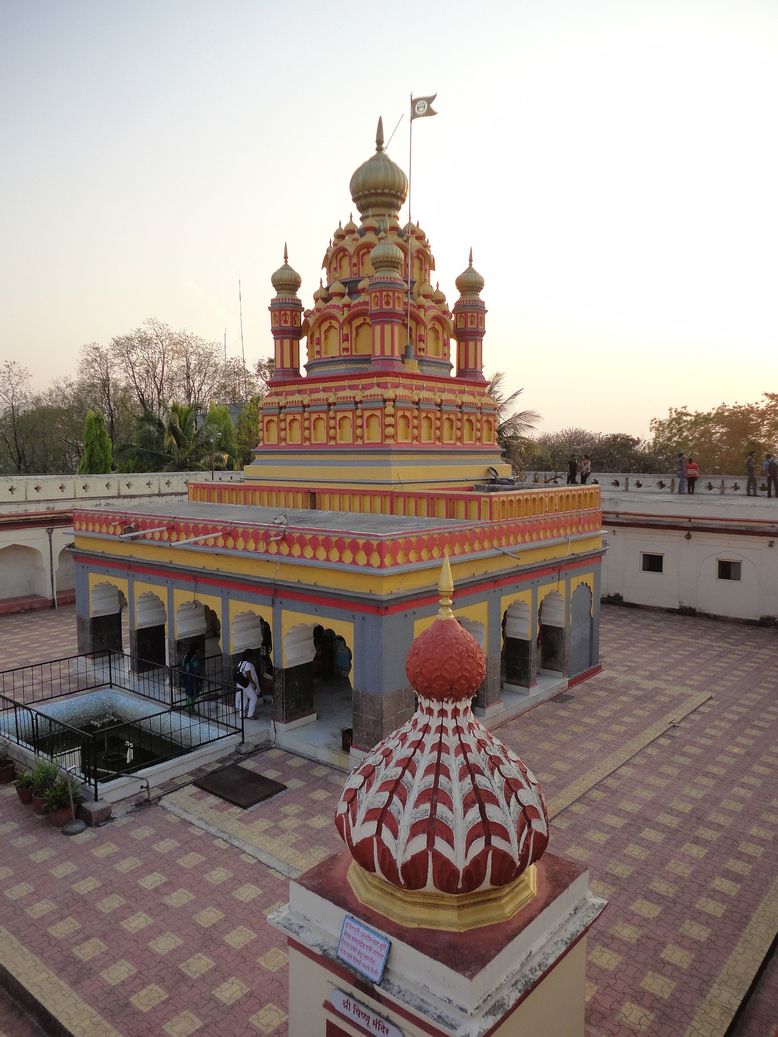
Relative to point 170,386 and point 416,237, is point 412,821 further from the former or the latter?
point 170,386

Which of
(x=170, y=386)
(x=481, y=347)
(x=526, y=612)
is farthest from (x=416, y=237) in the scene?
(x=170, y=386)

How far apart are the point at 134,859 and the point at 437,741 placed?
6567 mm

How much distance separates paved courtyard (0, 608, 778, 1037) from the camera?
6582 millimetres

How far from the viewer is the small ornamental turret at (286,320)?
1783cm

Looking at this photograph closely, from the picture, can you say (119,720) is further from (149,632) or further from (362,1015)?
(362,1015)

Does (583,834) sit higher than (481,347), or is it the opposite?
(481,347)

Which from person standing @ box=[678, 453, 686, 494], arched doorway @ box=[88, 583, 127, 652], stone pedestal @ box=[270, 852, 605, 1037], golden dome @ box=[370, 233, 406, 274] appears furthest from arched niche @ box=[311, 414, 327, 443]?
person standing @ box=[678, 453, 686, 494]

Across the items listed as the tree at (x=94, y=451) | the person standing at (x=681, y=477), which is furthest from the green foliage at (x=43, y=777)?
the person standing at (x=681, y=477)

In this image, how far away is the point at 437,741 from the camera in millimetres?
4121

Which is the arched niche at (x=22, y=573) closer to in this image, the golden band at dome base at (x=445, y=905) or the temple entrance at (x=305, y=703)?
the temple entrance at (x=305, y=703)

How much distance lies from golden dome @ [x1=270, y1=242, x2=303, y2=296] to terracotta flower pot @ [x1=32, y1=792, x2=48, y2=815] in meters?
12.7

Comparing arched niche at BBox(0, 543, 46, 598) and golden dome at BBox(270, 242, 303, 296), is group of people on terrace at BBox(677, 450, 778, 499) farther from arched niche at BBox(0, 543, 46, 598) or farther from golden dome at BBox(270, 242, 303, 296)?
arched niche at BBox(0, 543, 46, 598)

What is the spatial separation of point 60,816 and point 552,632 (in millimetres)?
9897

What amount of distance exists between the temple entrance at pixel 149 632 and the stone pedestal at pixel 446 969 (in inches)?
449
